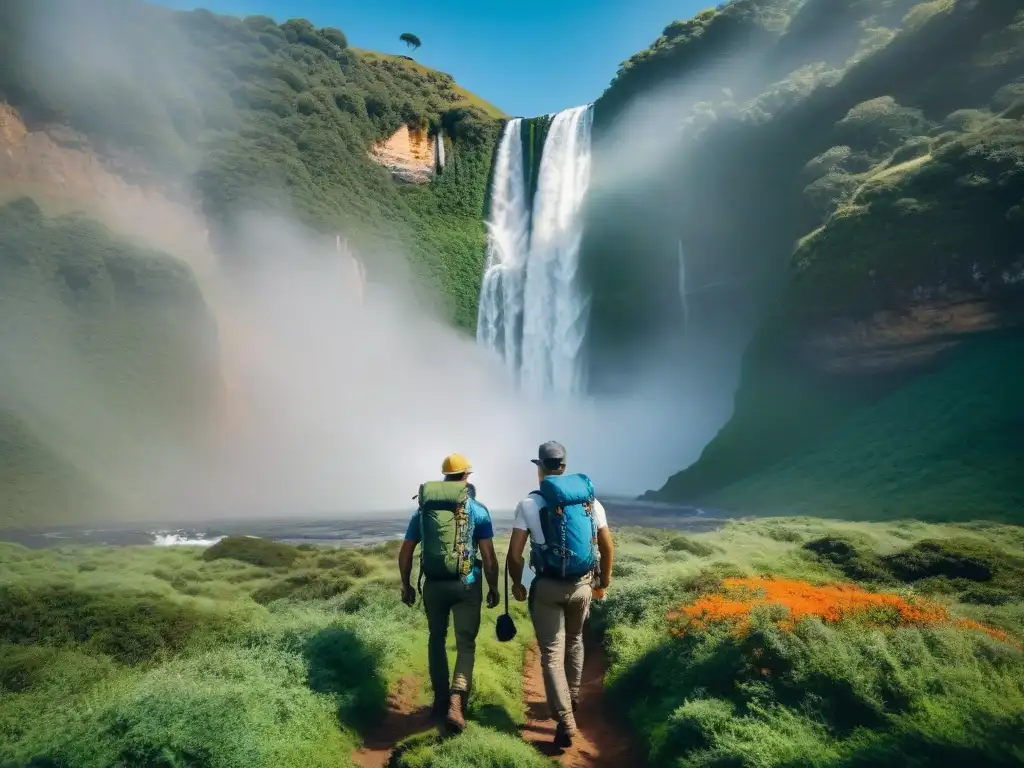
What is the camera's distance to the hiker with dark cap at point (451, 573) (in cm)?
595

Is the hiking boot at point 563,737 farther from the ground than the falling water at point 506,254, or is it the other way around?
the falling water at point 506,254

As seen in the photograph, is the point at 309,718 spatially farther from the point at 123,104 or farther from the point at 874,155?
the point at 123,104

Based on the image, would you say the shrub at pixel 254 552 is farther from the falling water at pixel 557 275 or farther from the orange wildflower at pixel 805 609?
the falling water at pixel 557 275

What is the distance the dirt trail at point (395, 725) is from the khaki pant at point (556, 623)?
133 centimetres

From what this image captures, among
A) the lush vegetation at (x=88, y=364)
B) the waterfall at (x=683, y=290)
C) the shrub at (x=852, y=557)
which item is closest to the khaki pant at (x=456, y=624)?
the shrub at (x=852, y=557)

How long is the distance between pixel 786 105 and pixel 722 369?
1951cm

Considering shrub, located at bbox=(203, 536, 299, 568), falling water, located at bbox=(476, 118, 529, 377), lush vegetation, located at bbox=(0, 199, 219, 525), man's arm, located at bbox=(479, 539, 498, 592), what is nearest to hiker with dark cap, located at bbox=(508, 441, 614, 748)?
man's arm, located at bbox=(479, 539, 498, 592)

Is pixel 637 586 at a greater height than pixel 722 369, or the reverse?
pixel 722 369

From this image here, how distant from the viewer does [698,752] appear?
201 inches

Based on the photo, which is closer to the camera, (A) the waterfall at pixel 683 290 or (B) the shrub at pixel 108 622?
(B) the shrub at pixel 108 622

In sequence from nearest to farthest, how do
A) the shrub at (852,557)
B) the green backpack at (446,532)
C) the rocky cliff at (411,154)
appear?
the green backpack at (446,532), the shrub at (852,557), the rocky cliff at (411,154)

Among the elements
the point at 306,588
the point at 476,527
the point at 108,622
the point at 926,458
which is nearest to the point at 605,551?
the point at 476,527

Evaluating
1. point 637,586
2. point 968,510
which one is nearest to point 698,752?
point 637,586

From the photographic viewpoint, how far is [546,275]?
5922cm
